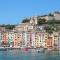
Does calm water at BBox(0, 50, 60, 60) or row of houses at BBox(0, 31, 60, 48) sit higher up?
row of houses at BBox(0, 31, 60, 48)

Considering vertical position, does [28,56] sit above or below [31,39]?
below

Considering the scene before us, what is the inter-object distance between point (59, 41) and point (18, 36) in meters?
5.67

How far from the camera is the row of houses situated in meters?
44.8

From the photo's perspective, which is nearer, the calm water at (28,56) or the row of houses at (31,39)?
the calm water at (28,56)

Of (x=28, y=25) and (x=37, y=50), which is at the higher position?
(x=28, y=25)

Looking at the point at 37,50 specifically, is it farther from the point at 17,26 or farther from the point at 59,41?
the point at 17,26

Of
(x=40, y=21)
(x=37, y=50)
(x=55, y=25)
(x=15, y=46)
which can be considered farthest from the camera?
(x=40, y=21)

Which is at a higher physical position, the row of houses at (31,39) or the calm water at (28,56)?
the row of houses at (31,39)

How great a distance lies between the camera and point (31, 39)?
45.9 metres

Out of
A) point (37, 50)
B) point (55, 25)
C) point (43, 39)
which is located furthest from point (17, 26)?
point (37, 50)

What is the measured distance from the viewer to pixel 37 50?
138 feet

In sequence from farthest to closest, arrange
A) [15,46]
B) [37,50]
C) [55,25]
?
[55,25] < [15,46] < [37,50]

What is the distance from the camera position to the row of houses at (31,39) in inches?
1764

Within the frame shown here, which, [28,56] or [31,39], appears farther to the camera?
[31,39]
